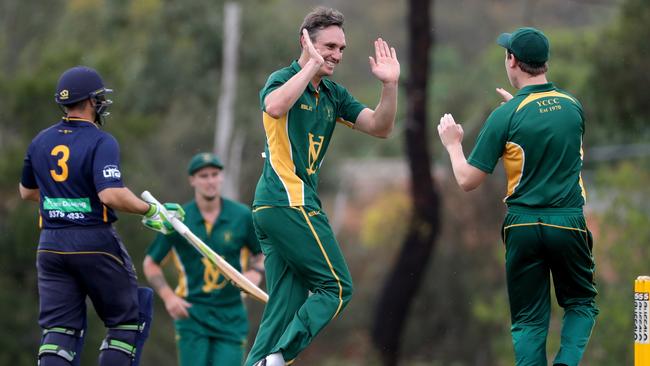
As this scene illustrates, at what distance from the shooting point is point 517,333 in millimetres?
7410

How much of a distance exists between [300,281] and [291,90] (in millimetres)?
1298

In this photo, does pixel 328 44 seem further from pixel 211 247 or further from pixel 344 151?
pixel 344 151

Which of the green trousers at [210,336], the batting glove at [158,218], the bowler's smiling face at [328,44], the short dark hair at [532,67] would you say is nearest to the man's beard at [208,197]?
the green trousers at [210,336]

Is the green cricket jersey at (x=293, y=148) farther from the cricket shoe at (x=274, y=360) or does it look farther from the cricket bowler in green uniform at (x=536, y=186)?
the cricket shoe at (x=274, y=360)

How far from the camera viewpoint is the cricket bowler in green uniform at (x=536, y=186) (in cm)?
715

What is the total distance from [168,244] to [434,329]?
2102 cm

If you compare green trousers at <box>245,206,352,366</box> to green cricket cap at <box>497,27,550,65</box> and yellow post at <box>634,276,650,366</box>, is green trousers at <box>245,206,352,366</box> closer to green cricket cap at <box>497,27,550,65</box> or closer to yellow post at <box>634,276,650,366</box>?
green cricket cap at <box>497,27,550,65</box>

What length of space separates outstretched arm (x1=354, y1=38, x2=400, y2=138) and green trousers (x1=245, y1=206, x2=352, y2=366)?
0.81 m

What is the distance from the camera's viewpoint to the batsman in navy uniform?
7609mm

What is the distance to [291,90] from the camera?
7.07 m

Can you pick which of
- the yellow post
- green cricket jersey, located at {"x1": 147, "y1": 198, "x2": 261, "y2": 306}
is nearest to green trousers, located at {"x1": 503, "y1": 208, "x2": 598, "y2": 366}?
the yellow post

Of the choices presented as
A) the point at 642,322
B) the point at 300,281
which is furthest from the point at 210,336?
the point at 642,322

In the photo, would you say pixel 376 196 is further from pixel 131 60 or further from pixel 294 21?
pixel 131 60

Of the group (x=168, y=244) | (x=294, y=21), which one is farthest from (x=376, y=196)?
(x=168, y=244)
